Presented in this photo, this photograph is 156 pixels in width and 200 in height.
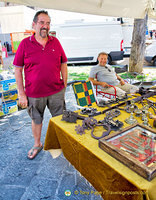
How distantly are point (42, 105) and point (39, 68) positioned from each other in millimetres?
547

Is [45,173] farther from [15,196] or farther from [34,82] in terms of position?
[34,82]

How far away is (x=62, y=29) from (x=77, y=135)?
383 inches

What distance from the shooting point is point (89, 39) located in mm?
10234

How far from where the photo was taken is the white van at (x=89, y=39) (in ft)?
33.1

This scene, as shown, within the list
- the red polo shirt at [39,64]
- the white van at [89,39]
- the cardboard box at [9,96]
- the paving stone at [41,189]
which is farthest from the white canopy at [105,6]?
the white van at [89,39]

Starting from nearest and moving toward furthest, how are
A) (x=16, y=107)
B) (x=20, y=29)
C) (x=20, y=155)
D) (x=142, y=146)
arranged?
1. (x=142, y=146)
2. (x=20, y=155)
3. (x=16, y=107)
4. (x=20, y=29)

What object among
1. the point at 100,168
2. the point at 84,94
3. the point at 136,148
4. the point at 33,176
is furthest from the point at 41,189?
the point at 84,94

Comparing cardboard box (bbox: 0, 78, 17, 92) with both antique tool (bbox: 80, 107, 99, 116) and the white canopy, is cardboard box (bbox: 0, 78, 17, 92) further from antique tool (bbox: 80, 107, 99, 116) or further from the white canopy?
antique tool (bbox: 80, 107, 99, 116)

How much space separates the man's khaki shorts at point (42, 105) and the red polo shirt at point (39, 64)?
0.08 m

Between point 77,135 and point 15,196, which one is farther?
point 15,196

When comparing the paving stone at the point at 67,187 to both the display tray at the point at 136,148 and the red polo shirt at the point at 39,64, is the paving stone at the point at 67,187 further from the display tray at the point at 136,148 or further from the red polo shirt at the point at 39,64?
the red polo shirt at the point at 39,64

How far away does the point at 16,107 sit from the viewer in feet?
14.3

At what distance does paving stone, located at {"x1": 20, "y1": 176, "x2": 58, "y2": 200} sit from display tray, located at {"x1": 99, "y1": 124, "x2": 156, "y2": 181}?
1167 mm

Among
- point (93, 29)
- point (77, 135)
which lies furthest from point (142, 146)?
point (93, 29)
